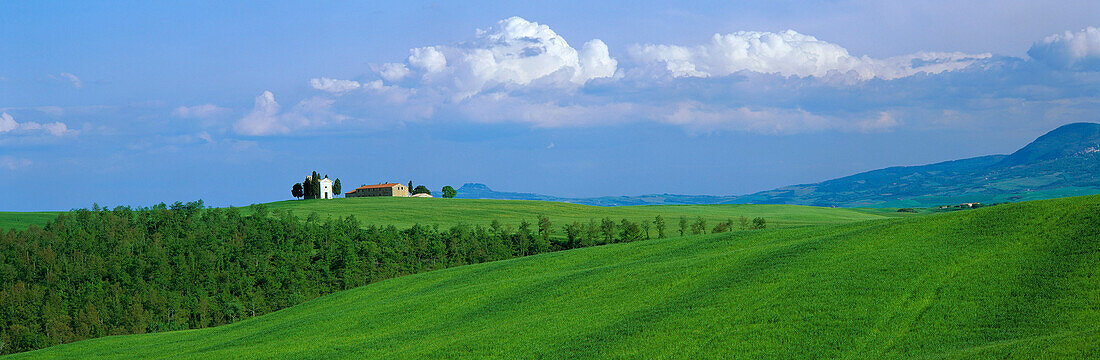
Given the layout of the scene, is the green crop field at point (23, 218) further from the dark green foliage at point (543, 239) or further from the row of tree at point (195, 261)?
the dark green foliage at point (543, 239)

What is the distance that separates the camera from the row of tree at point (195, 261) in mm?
102188

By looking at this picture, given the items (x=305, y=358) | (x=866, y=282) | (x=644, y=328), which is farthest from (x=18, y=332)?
(x=866, y=282)

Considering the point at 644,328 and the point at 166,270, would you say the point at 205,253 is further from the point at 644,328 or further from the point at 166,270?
the point at 644,328

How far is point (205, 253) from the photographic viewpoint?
121125mm

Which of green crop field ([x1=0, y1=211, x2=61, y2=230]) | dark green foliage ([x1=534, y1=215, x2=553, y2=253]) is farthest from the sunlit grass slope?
green crop field ([x1=0, y1=211, x2=61, y2=230])

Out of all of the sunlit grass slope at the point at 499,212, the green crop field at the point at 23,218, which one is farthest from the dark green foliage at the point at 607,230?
the green crop field at the point at 23,218

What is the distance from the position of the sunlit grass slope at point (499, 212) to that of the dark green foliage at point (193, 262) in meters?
16.8

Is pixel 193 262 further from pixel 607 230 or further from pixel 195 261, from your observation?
pixel 607 230

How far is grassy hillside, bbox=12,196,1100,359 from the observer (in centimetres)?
2667

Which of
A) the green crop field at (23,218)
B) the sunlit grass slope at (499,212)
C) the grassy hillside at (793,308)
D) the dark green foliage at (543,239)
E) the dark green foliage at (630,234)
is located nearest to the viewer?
the grassy hillside at (793,308)

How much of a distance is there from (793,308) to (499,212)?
456 ft

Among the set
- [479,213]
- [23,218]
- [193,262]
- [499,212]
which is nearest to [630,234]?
[479,213]

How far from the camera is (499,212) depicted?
16888 cm

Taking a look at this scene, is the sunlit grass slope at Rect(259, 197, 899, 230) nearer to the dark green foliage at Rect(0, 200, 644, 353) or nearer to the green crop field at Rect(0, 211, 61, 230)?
the dark green foliage at Rect(0, 200, 644, 353)
